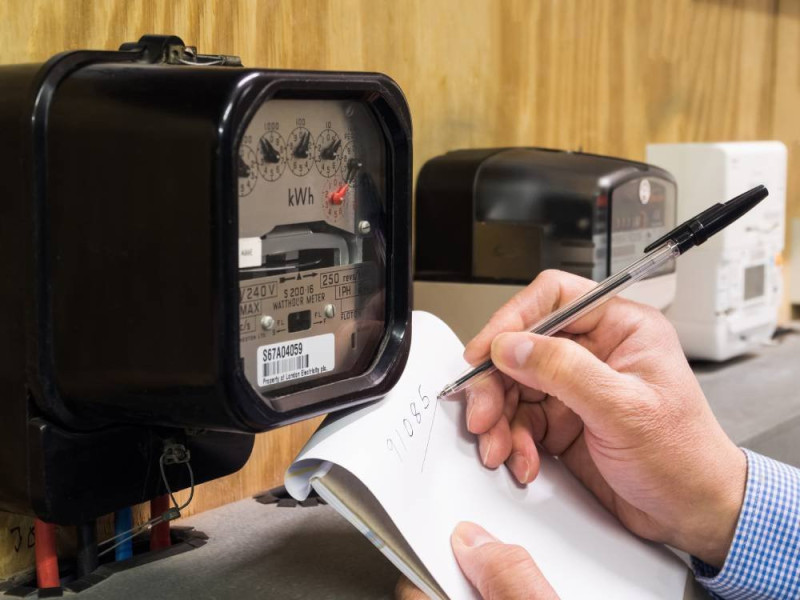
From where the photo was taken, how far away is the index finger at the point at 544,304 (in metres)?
0.81

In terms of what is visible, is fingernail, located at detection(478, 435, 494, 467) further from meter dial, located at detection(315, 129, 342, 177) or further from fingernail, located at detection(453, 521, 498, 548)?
meter dial, located at detection(315, 129, 342, 177)

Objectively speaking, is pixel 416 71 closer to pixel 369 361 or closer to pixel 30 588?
pixel 369 361

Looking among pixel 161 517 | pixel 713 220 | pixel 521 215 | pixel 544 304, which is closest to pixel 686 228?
pixel 713 220

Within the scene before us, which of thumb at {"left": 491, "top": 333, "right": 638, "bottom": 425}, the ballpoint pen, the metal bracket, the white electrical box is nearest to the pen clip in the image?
the ballpoint pen

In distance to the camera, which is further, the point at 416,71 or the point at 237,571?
the point at 416,71

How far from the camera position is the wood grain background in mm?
809

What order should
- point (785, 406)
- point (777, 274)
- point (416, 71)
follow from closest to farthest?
point (416, 71) → point (785, 406) → point (777, 274)

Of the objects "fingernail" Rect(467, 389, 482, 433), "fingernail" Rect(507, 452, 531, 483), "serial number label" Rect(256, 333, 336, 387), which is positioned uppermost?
"serial number label" Rect(256, 333, 336, 387)

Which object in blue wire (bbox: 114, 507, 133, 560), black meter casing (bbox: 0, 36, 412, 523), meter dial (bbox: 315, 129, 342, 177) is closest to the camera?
black meter casing (bbox: 0, 36, 412, 523)

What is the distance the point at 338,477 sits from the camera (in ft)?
2.07

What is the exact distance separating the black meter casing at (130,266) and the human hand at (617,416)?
121 millimetres

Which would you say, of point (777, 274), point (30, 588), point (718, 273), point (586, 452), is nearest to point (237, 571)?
point (30, 588)

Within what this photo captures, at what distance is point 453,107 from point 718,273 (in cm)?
53

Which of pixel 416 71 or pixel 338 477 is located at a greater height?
pixel 416 71
